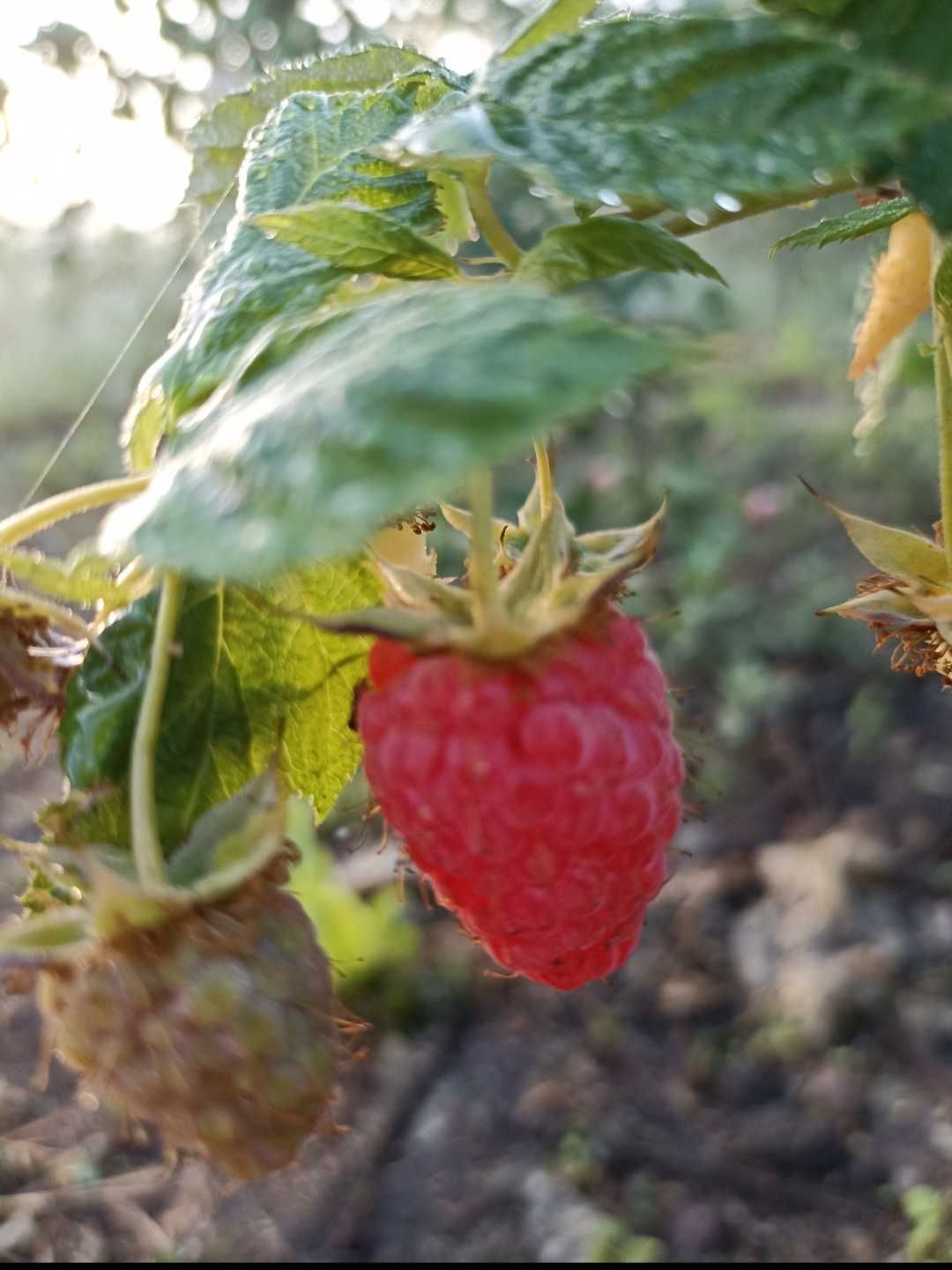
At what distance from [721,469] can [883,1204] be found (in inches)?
88.4

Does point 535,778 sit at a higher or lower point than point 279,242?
lower

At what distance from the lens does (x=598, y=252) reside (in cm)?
39

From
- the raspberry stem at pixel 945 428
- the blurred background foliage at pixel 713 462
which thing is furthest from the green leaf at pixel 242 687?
the blurred background foliage at pixel 713 462

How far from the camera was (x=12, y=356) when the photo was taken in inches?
304

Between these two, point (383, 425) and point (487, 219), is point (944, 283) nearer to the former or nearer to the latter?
point (487, 219)

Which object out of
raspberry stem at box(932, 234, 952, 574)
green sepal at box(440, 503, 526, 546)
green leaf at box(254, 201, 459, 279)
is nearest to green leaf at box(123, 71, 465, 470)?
green leaf at box(254, 201, 459, 279)

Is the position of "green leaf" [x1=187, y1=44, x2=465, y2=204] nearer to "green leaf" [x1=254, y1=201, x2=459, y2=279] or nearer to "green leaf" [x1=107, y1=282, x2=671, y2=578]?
"green leaf" [x1=254, y1=201, x2=459, y2=279]

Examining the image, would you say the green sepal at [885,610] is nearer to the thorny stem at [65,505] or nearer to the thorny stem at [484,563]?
the thorny stem at [484,563]

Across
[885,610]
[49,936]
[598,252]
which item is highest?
[598,252]

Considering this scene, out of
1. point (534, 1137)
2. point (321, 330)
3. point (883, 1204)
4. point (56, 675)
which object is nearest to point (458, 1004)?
point (534, 1137)

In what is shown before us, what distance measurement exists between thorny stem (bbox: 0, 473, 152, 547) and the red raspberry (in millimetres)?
110

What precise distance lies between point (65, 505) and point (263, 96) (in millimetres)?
267

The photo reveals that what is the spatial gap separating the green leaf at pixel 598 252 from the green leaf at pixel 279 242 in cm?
7

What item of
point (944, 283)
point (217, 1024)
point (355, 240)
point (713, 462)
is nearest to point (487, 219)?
point (355, 240)
